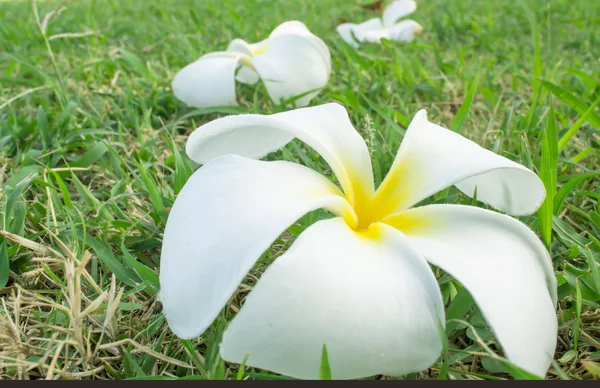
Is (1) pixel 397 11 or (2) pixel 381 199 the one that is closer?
(2) pixel 381 199

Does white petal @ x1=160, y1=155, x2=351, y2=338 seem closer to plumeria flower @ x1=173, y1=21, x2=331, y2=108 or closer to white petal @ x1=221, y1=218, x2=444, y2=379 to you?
white petal @ x1=221, y1=218, x2=444, y2=379

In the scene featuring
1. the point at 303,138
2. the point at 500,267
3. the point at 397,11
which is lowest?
the point at 397,11

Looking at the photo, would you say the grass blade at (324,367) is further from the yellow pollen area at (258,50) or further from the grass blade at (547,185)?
the yellow pollen area at (258,50)

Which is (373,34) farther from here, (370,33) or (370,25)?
(370,25)

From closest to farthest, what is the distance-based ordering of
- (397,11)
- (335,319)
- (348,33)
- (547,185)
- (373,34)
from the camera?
(335,319), (547,185), (373,34), (348,33), (397,11)

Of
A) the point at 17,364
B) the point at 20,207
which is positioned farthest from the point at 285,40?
the point at 17,364

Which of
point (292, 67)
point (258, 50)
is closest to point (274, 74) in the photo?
point (292, 67)

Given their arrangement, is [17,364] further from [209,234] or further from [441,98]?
[441,98]

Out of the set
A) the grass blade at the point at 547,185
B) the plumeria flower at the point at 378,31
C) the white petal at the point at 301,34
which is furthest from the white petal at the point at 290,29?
the grass blade at the point at 547,185
